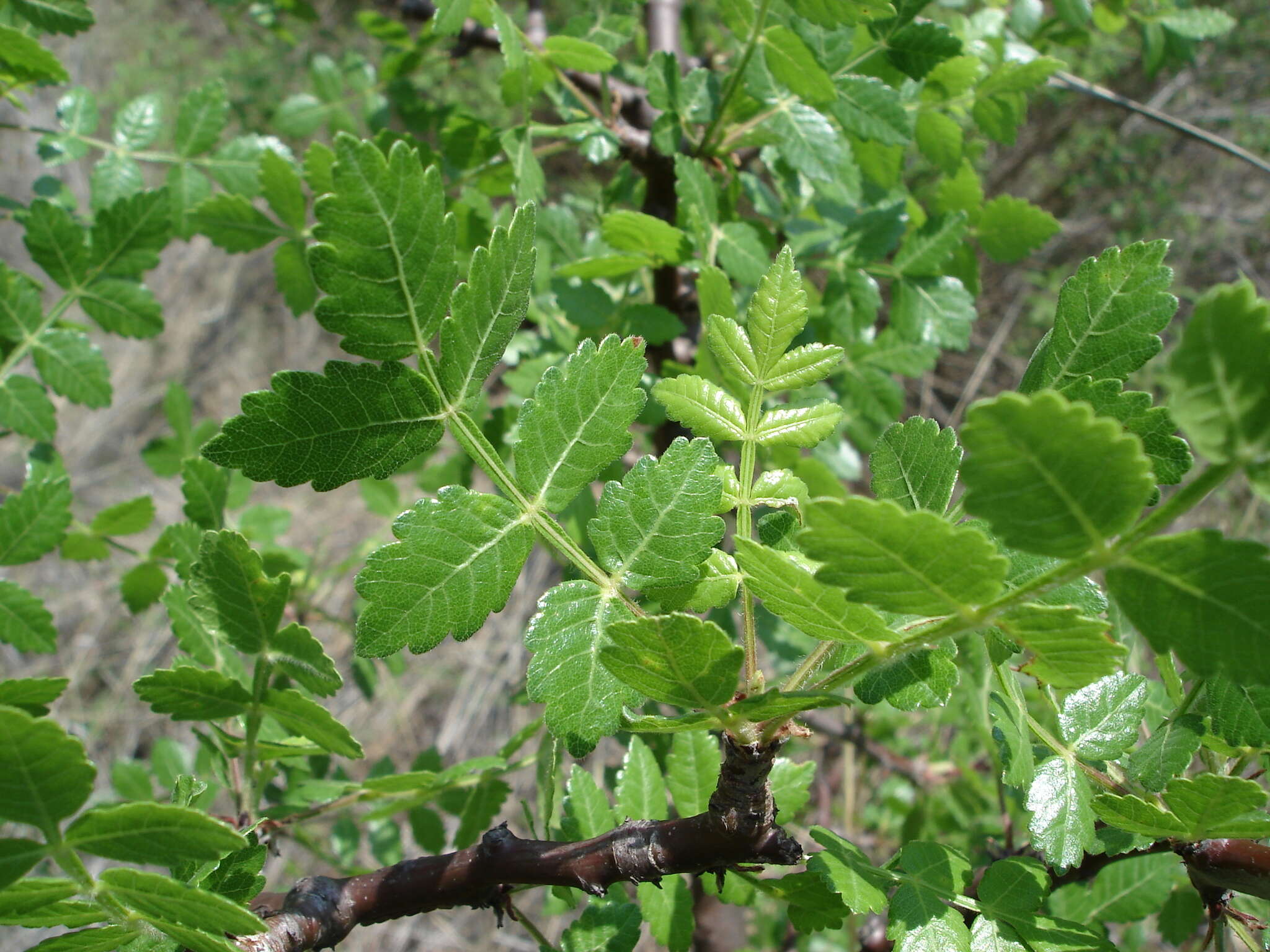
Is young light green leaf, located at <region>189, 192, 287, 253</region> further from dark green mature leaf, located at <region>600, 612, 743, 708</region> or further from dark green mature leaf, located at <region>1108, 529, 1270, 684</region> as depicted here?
dark green mature leaf, located at <region>1108, 529, 1270, 684</region>

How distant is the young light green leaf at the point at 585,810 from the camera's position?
3.16 ft

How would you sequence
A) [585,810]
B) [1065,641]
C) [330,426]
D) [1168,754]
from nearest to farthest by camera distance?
[1065,641] → [330,426] → [1168,754] → [585,810]

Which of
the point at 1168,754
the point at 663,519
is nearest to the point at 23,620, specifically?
the point at 663,519

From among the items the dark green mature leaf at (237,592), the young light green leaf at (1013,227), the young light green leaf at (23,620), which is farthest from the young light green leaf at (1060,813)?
the young light green leaf at (23,620)

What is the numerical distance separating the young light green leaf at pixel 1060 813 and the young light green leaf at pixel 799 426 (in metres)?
0.36

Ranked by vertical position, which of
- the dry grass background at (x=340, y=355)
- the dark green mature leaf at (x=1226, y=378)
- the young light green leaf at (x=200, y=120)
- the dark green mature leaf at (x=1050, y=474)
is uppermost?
the young light green leaf at (x=200, y=120)

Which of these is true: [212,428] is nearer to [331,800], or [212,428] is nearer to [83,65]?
[331,800]

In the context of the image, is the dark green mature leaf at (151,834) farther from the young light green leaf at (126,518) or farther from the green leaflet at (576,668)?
the young light green leaf at (126,518)

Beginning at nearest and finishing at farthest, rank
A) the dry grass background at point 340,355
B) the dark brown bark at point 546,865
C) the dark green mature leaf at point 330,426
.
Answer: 1. the dark green mature leaf at point 330,426
2. the dark brown bark at point 546,865
3. the dry grass background at point 340,355

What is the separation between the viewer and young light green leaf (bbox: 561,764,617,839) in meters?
0.96

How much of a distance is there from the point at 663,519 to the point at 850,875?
39cm

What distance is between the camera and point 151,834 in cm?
57

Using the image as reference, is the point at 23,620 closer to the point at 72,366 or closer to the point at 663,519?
the point at 72,366

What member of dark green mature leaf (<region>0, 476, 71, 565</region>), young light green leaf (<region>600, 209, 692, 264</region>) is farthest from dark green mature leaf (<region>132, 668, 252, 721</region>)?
young light green leaf (<region>600, 209, 692, 264</region>)
